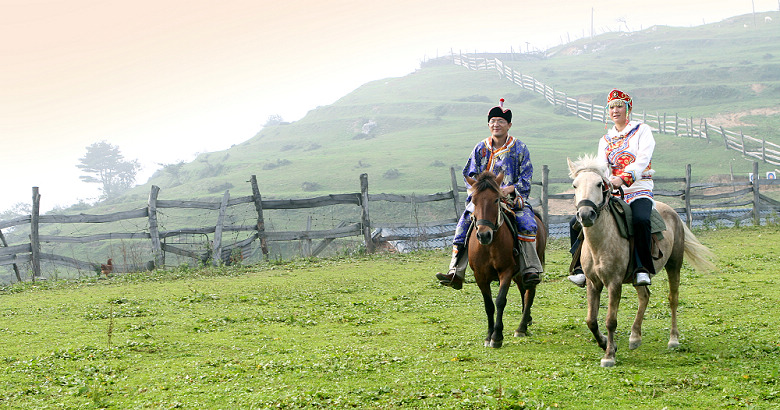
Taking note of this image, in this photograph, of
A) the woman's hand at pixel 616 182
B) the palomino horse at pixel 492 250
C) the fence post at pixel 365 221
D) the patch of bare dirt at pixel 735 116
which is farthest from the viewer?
the patch of bare dirt at pixel 735 116

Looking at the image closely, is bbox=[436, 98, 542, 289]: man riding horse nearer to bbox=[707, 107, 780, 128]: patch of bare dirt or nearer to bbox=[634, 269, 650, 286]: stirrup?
bbox=[634, 269, 650, 286]: stirrup

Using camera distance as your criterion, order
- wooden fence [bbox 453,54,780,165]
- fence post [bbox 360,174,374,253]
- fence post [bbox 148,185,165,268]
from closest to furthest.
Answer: fence post [bbox 148,185,165,268]
fence post [bbox 360,174,374,253]
wooden fence [bbox 453,54,780,165]

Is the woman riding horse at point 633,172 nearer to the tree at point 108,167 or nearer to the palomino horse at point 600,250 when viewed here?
the palomino horse at point 600,250

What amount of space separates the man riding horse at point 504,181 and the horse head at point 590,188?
1116mm

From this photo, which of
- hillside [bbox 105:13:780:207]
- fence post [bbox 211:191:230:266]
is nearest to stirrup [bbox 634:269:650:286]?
fence post [bbox 211:191:230:266]

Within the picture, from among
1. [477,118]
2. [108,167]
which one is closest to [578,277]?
[477,118]

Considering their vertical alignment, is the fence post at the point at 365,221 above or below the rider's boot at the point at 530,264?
below

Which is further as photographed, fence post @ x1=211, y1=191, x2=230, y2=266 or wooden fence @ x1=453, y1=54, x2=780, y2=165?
wooden fence @ x1=453, y1=54, x2=780, y2=165

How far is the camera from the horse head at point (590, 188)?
5.13m

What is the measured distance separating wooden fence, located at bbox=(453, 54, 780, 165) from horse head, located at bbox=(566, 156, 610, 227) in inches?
613

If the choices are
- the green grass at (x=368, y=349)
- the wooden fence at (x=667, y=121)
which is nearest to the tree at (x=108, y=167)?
the wooden fence at (x=667, y=121)

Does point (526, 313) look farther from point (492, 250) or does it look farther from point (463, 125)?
point (463, 125)

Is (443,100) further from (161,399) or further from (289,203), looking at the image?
(161,399)

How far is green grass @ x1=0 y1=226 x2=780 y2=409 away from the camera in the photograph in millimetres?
4625
